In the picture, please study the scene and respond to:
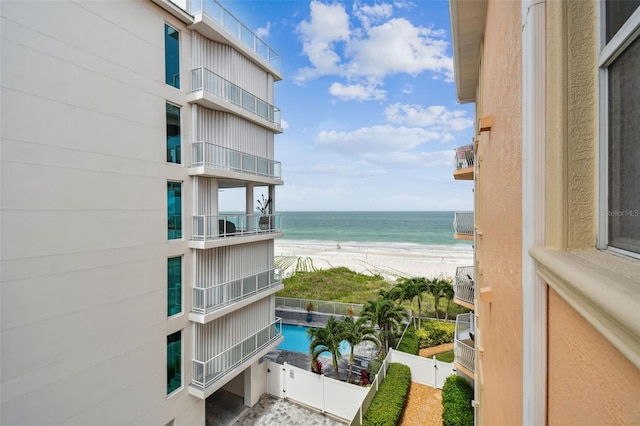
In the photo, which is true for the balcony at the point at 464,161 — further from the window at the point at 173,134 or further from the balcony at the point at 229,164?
the window at the point at 173,134

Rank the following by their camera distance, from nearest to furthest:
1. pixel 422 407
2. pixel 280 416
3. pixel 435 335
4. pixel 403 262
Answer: pixel 422 407 → pixel 280 416 → pixel 435 335 → pixel 403 262

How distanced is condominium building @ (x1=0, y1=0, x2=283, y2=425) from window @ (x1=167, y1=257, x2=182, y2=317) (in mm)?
47

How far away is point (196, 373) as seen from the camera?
946 centimetres

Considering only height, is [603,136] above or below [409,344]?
above

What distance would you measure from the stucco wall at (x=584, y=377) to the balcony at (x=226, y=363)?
9.88 meters

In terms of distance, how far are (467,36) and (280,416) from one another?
1279cm

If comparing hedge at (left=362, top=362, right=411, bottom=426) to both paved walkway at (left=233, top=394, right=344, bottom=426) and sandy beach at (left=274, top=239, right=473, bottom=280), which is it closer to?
paved walkway at (left=233, top=394, right=344, bottom=426)

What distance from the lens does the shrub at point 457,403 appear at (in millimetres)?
9414

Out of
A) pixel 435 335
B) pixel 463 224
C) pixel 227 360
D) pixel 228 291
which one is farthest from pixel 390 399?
pixel 228 291

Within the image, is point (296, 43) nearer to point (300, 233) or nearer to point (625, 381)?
point (625, 381)

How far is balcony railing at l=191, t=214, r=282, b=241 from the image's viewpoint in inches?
370

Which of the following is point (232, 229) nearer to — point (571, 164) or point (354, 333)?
point (354, 333)

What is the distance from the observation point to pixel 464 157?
10305 mm

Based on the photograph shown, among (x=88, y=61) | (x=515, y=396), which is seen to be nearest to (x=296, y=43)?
(x=88, y=61)
